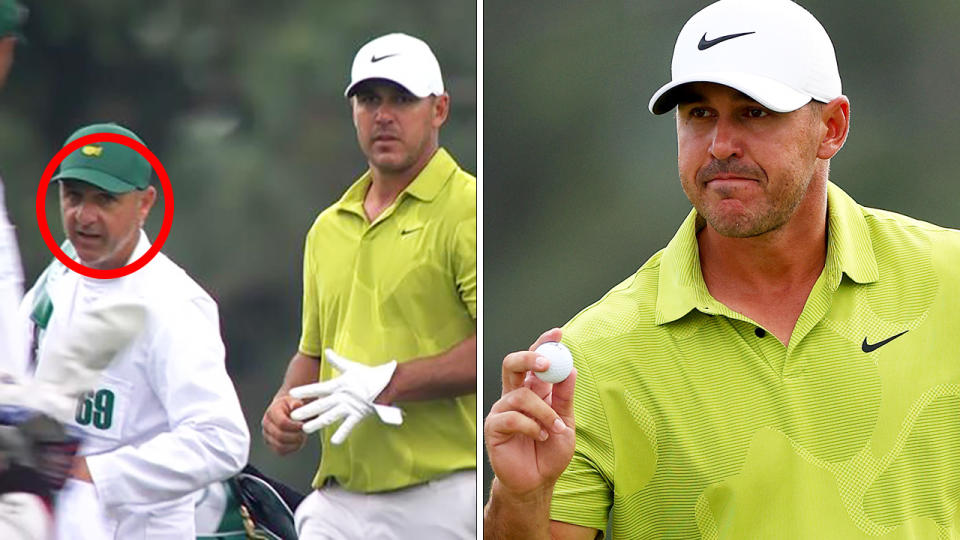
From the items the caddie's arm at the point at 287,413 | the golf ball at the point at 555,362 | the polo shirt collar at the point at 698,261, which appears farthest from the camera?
the caddie's arm at the point at 287,413

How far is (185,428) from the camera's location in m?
1.97

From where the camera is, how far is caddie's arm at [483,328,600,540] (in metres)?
1.69

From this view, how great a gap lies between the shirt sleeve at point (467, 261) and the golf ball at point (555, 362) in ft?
1.18

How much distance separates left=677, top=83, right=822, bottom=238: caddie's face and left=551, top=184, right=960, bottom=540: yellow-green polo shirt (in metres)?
0.12

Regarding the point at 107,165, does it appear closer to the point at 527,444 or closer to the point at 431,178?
the point at 431,178

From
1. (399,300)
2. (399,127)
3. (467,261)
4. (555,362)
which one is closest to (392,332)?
(399,300)

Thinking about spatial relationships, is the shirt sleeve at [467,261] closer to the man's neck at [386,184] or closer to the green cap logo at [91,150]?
the man's neck at [386,184]

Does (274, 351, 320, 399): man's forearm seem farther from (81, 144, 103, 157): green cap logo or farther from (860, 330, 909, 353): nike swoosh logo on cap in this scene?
(860, 330, 909, 353): nike swoosh logo on cap

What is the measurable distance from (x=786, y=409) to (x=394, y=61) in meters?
0.75

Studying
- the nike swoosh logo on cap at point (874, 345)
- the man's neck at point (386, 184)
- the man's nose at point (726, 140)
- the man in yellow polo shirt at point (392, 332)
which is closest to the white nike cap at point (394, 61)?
the man in yellow polo shirt at point (392, 332)

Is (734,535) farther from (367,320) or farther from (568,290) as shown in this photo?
(568,290)

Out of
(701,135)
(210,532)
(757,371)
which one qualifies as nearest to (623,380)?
(757,371)

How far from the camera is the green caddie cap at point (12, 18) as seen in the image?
1897 millimetres

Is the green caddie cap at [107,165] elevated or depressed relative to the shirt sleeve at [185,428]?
elevated
